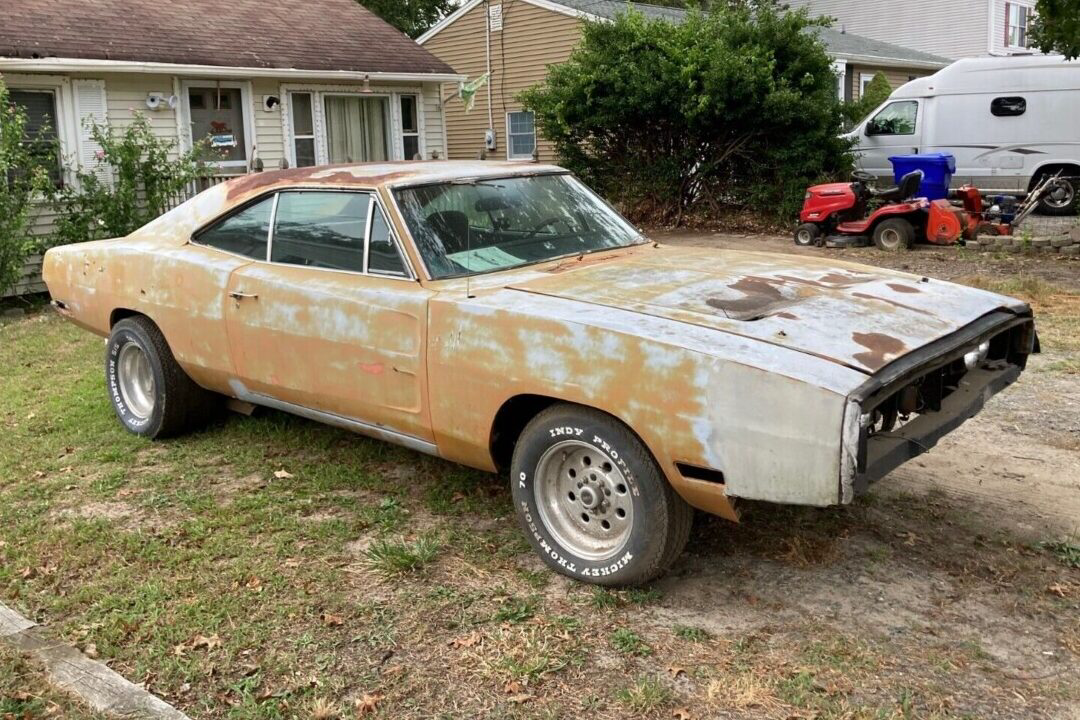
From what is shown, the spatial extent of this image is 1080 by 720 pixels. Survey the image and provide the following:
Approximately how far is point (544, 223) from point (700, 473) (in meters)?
1.93

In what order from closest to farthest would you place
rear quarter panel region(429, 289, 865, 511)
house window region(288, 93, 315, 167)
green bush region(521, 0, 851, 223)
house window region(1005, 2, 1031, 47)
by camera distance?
rear quarter panel region(429, 289, 865, 511) < green bush region(521, 0, 851, 223) < house window region(288, 93, 315, 167) < house window region(1005, 2, 1031, 47)

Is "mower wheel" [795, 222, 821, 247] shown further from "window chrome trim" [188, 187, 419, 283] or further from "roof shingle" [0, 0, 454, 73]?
"window chrome trim" [188, 187, 419, 283]

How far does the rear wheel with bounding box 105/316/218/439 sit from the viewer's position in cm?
547

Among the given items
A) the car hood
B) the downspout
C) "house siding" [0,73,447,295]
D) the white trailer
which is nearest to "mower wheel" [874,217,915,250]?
the white trailer

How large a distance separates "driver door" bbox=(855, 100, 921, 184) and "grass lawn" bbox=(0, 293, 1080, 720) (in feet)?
46.9

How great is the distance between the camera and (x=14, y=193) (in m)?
10.9

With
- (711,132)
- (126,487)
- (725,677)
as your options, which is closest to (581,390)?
(725,677)

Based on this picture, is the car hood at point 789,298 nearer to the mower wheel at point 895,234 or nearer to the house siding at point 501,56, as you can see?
the mower wheel at point 895,234

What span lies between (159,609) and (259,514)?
0.91m

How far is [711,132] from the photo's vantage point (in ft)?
52.1

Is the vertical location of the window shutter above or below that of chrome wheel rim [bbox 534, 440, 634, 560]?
above

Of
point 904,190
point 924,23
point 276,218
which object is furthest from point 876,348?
point 924,23

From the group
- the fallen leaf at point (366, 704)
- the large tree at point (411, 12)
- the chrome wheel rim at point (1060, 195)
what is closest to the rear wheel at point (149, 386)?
the fallen leaf at point (366, 704)

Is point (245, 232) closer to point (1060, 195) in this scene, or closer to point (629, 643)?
point (629, 643)
